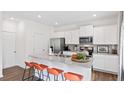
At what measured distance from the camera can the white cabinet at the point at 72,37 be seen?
18.0 feet

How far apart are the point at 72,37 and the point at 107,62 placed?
2.34m

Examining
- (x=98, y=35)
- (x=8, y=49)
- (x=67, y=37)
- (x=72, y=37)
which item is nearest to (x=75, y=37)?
(x=72, y=37)

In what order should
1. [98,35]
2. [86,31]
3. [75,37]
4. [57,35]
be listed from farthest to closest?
[57,35] < [75,37] < [86,31] < [98,35]

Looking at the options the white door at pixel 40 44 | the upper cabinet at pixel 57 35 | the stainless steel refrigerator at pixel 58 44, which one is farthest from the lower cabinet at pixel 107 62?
the white door at pixel 40 44

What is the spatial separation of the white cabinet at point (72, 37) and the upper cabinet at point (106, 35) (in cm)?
105

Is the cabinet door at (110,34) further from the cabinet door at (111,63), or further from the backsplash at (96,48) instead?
the cabinet door at (111,63)

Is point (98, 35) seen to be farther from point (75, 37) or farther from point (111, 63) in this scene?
point (111, 63)

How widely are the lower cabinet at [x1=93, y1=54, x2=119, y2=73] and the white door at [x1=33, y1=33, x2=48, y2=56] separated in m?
3.05

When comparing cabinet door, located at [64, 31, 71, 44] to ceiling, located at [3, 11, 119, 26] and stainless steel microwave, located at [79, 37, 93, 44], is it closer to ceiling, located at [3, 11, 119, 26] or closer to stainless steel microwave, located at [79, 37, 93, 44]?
stainless steel microwave, located at [79, 37, 93, 44]

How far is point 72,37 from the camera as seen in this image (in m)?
5.66
